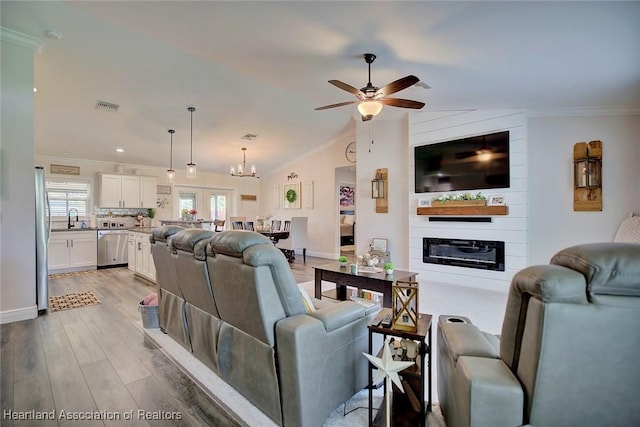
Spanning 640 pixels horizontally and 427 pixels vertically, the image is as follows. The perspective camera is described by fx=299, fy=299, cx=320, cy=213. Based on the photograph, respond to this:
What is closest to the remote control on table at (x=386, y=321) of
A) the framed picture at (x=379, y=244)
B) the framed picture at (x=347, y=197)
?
the framed picture at (x=379, y=244)

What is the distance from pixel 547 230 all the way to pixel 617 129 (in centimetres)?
160

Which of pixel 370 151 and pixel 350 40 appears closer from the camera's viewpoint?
pixel 350 40

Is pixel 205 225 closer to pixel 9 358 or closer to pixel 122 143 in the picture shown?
pixel 122 143

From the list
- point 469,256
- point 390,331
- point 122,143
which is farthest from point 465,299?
point 122,143

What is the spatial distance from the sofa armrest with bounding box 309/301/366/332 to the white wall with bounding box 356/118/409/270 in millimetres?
4270

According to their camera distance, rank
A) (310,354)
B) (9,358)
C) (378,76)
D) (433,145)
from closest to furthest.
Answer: (310,354) → (9,358) → (378,76) → (433,145)

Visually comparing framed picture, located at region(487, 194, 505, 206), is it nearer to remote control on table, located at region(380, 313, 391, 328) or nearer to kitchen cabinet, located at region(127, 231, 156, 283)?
remote control on table, located at region(380, 313, 391, 328)

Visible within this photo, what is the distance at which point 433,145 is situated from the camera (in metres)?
5.38

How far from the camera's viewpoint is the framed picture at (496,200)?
463cm

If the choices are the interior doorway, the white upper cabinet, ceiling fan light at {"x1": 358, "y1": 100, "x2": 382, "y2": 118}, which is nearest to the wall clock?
the interior doorway

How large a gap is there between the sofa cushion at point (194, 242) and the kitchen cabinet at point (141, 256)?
121 inches

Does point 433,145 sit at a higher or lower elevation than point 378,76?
lower

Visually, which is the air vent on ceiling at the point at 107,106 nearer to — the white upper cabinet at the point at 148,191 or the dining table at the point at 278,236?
the white upper cabinet at the point at 148,191

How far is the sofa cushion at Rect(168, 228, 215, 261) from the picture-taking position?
194cm
